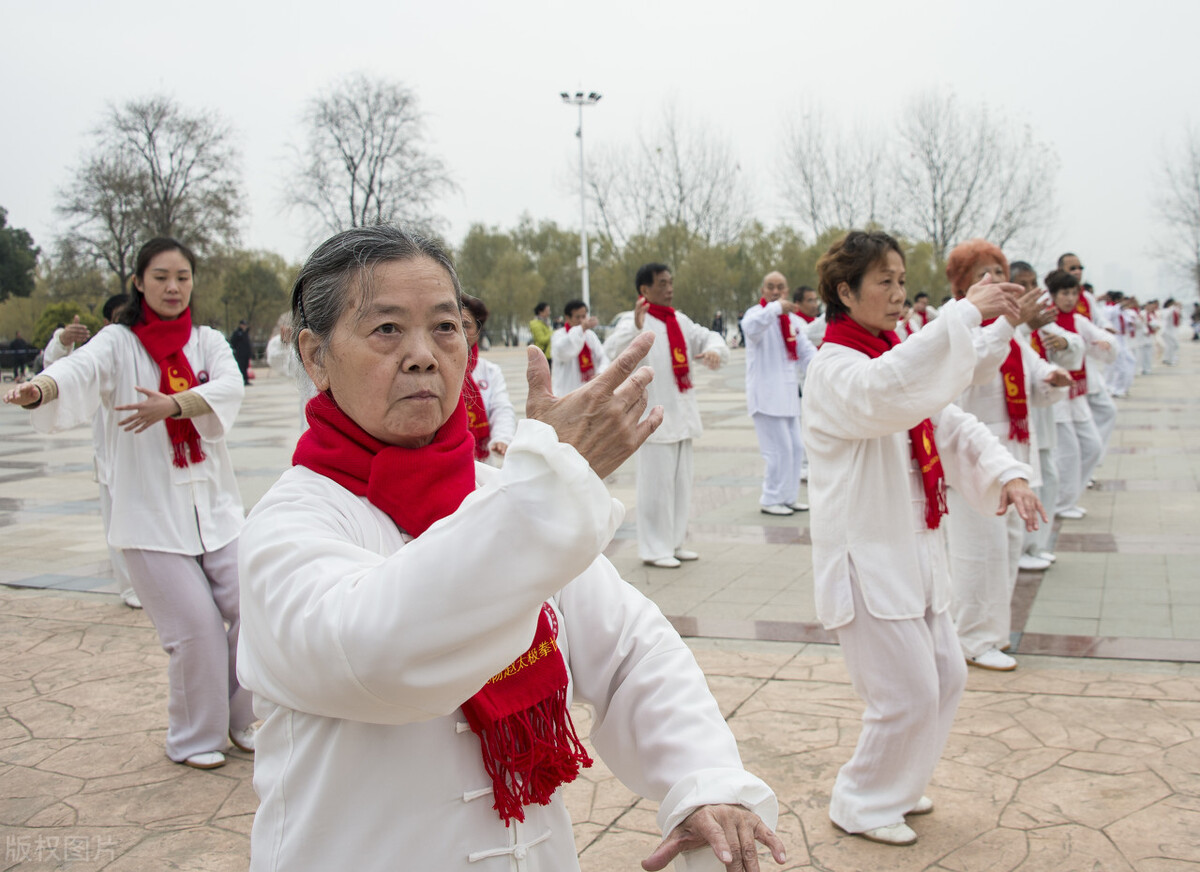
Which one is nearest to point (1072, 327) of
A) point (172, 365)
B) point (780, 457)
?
point (780, 457)

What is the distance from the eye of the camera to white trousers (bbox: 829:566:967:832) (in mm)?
3320

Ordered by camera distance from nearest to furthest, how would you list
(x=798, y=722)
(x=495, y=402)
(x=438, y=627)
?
1. (x=438, y=627)
2. (x=798, y=722)
3. (x=495, y=402)

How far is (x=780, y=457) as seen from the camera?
9516 millimetres

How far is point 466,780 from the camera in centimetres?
161

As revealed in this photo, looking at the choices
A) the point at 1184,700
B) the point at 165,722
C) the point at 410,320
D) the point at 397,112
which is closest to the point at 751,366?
the point at 1184,700

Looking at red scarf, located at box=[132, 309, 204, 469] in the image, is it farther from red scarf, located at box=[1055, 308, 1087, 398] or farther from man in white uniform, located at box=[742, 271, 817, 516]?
red scarf, located at box=[1055, 308, 1087, 398]

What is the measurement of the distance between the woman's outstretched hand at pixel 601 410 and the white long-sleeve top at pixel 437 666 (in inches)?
2.0

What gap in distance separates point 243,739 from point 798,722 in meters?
2.43

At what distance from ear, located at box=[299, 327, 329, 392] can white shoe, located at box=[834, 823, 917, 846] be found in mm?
2590

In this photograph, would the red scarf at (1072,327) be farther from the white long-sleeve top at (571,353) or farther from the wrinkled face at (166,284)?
the wrinkled face at (166,284)

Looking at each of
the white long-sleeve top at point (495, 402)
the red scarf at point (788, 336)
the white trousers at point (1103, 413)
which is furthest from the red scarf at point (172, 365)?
the white trousers at point (1103, 413)

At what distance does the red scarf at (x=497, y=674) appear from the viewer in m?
1.61

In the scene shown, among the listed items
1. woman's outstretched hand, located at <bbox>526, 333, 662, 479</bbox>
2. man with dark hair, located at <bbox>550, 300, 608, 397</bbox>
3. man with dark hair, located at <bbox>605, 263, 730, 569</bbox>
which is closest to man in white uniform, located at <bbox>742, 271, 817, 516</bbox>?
man with dark hair, located at <bbox>605, 263, 730, 569</bbox>

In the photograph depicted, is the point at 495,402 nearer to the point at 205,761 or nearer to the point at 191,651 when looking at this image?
the point at 191,651
